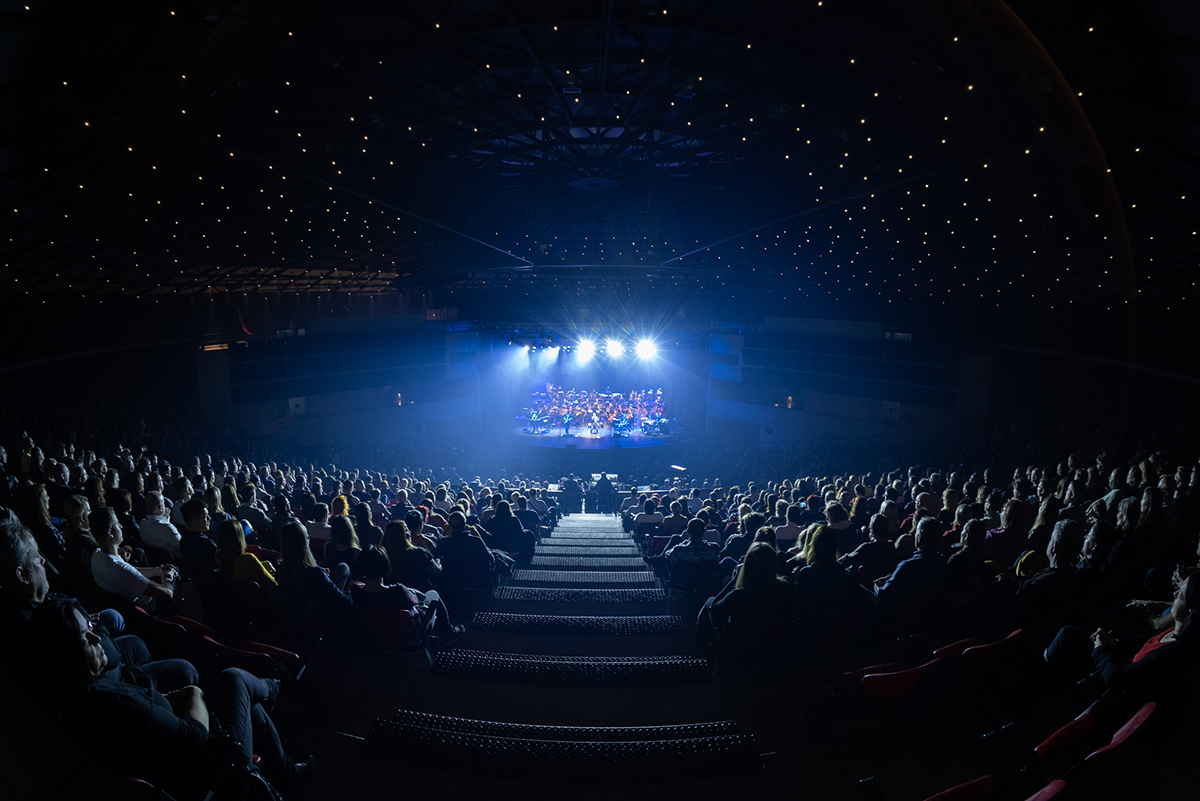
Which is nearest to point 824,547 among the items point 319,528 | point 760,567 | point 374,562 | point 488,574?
point 760,567

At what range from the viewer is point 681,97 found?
8.39 m

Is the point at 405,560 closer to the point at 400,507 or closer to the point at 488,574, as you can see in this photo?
the point at 488,574

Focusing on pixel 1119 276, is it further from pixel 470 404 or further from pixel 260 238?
pixel 470 404

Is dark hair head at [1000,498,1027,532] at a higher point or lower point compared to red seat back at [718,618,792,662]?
higher

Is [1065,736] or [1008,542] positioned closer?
[1065,736]

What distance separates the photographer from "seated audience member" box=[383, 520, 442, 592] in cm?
548

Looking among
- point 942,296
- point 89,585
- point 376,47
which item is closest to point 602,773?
point 89,585

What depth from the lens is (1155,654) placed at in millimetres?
3158

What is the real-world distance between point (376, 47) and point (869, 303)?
21.0 meters

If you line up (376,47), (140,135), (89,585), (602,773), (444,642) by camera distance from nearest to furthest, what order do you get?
(602,773) < (89,585) < (444,642) < (376,47) < (140,135)

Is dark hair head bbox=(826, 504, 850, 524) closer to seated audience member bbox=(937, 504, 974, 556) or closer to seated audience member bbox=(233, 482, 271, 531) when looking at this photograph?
seated audience member bbox=(937, 504, 974, 556)

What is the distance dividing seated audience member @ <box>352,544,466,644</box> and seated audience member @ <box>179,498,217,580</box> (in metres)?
1.90

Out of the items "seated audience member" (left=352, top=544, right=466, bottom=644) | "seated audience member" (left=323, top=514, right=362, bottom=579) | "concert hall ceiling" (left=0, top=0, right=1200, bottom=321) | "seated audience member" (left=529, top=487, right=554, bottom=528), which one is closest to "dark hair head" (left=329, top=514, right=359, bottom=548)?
"seated audience member" (left=323, top=514, right=362, bottom=579)

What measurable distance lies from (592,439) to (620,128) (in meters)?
19.2
